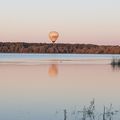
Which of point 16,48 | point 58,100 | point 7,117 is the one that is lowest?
point 7,117

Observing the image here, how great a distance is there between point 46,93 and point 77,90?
1381 millimetres

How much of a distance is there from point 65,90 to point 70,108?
4237 millimetres

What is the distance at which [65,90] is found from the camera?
14.5 metres

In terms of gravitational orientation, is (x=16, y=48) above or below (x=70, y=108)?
above

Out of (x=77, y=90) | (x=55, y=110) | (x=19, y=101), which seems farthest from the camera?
(x=77, y=90)

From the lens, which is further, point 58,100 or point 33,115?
point 58,100

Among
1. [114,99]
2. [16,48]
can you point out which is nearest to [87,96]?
[114,99]

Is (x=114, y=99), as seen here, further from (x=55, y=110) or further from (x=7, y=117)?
(x=7, y=117)

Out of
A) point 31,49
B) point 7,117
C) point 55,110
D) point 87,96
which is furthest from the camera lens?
point 31,49

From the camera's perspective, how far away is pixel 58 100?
11.9 metres

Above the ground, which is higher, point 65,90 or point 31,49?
point 31,49

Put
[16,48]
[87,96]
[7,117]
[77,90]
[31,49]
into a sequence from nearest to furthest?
[7,117] < [87,96] < [77,90] < [16,48] < [31,49]

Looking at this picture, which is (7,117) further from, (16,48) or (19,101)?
(16,48)

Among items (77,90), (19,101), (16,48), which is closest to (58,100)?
(19,101)
